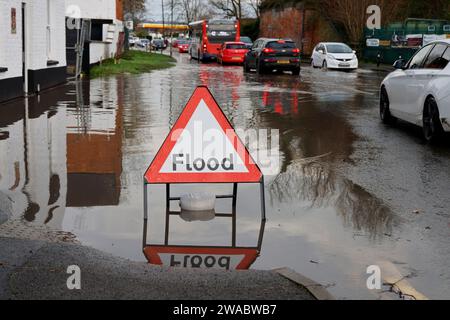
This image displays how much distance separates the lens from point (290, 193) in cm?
803

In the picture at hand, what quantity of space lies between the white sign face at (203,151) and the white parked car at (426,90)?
479 cm

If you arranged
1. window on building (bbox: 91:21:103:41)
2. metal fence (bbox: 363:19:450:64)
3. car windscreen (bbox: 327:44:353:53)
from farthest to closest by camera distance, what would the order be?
window on building (bbox: 91:21:103:41)
metal fence (bbox: 363:19:450:64)
car windscreen (bbox: 327:44:353:53)

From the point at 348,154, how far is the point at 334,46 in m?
30.2

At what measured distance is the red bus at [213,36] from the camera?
50406 mm

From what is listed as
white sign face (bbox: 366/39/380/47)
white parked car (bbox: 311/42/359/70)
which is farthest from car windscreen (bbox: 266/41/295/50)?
white sign face (bbox: 366/39/380/47)

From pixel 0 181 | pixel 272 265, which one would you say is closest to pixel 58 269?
pixel 272 265

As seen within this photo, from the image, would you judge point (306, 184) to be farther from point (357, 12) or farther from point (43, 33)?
point (357, 12)

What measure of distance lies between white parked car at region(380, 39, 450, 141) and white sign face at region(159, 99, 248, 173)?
→ 479cm

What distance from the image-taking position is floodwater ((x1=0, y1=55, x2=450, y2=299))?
5818 mm

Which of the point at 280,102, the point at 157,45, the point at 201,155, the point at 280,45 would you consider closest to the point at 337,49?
the point at 280,45

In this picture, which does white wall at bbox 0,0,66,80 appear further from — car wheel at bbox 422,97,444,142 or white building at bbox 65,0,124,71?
car wheel at bbox 422,97,444,142

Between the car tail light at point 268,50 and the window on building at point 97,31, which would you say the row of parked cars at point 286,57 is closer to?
the car tail light at point 268,50

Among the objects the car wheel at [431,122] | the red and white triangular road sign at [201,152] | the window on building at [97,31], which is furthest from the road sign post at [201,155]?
the window on building at [97,31]

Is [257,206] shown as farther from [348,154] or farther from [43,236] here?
[348,154]
